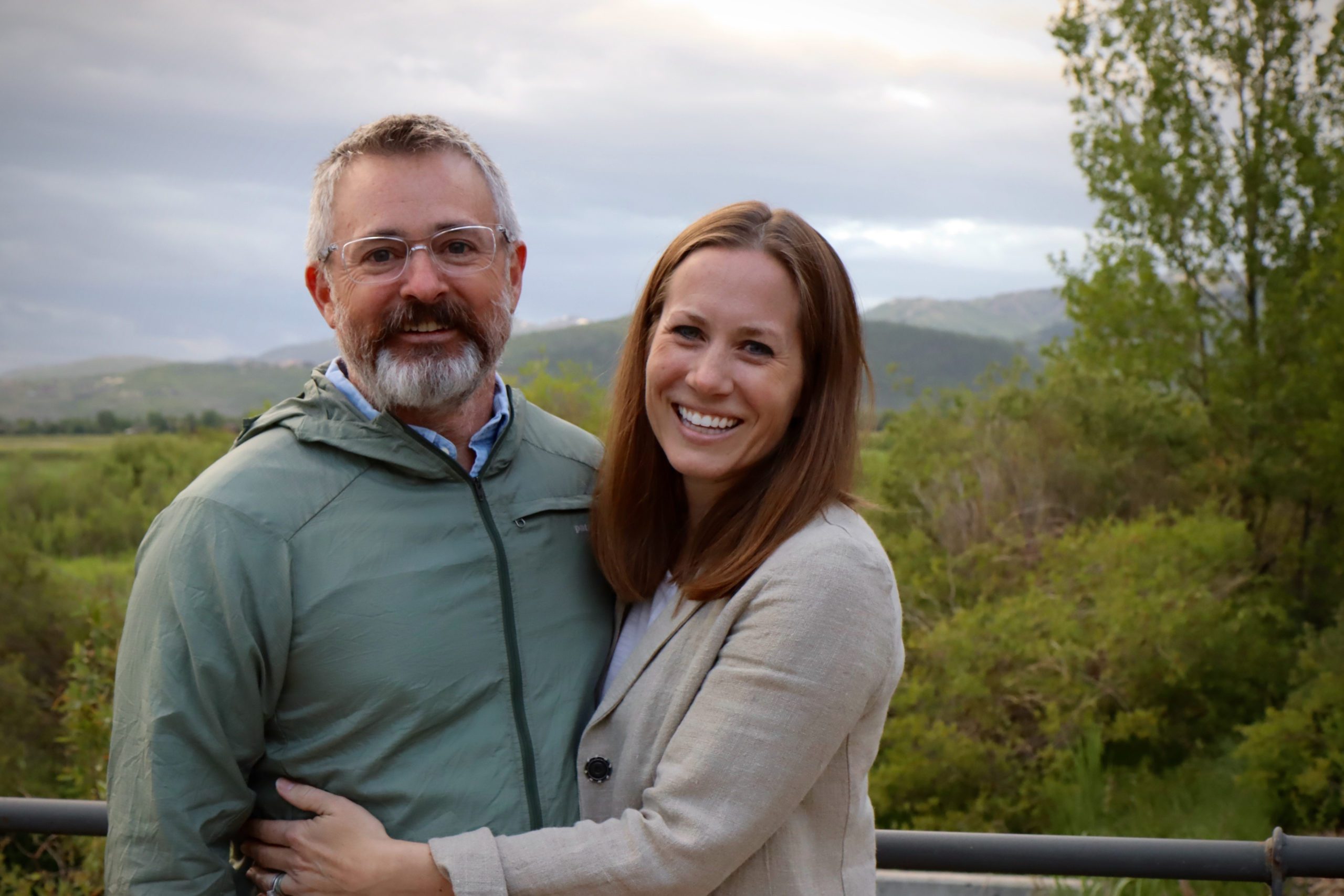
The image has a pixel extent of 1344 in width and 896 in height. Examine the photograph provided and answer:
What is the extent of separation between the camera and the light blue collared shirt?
224cm

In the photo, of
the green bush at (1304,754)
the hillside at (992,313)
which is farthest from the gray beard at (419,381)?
the hillside at (992,313)

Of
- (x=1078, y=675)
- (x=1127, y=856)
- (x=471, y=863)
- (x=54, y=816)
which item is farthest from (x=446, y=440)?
(x=1078, y=675)

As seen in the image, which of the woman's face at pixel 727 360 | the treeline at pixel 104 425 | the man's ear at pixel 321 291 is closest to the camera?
the woman's face at pixel 727 360

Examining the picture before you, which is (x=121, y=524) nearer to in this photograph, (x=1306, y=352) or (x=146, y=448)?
(x=146, y=448)

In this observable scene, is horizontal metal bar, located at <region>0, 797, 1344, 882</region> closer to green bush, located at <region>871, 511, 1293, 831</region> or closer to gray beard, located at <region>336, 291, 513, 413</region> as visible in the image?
gray beard, located at <region>336, 291, 513, 413</region>

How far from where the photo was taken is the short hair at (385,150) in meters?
2.28

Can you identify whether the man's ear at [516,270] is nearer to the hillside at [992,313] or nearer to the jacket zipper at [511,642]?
the jacket zipper at [511,642]

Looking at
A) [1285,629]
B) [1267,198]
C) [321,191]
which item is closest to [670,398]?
[321,191]

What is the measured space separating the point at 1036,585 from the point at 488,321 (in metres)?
8.55

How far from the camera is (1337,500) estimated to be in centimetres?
1223

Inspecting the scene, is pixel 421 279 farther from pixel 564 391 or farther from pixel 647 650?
pixel 564 391

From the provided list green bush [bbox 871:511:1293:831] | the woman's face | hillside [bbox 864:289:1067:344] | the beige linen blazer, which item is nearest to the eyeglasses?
the woman's face

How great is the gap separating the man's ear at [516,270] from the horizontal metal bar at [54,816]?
1.32 metres

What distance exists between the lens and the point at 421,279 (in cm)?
225
